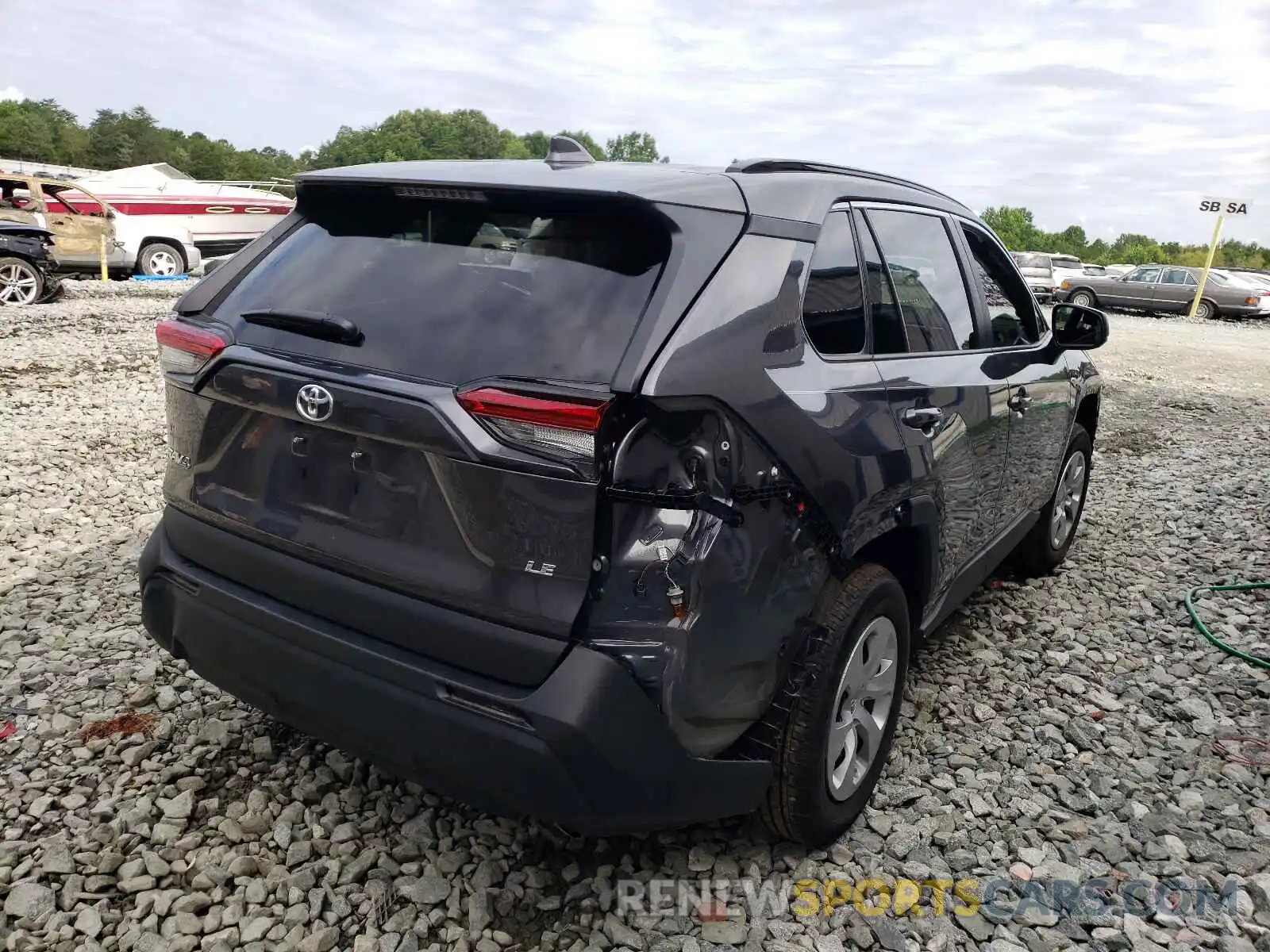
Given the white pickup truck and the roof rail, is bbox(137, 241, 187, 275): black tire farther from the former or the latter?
the roof rail

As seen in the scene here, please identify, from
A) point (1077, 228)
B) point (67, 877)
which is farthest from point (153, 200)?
point (1077, 228)

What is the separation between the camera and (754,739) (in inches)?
86.5

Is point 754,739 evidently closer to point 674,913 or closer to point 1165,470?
point 674,913

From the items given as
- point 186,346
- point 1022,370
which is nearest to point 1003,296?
point 1022,370

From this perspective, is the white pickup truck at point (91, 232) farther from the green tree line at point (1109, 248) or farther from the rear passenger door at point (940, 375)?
the green tree line at point (1109, 248)

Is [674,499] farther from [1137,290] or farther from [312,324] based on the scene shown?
[1137,290]

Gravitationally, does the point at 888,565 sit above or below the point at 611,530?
below

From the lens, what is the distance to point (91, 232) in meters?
16.1

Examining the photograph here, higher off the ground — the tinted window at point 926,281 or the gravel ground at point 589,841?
the tinted window at point 926,281

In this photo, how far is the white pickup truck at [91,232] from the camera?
1519cm

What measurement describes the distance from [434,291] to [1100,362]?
14.8 m

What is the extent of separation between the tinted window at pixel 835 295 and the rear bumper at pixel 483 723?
1.03 metres

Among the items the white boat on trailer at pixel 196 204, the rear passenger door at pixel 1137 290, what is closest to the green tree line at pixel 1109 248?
the rear passenger door at pixel 1137 290

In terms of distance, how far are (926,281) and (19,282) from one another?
13943mm
